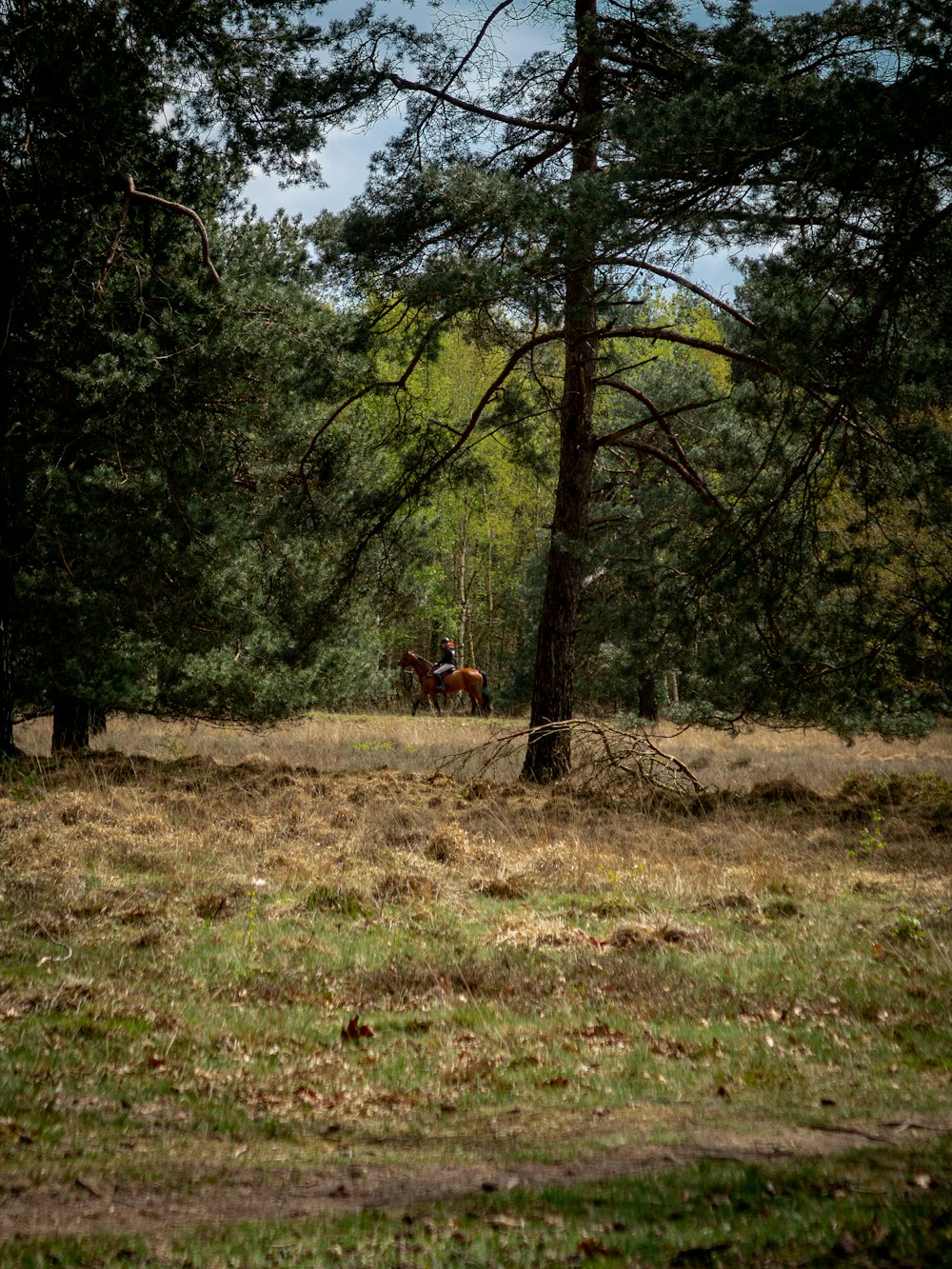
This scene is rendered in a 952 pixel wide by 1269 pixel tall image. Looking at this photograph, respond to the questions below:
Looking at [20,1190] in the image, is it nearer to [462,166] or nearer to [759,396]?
[759,396]

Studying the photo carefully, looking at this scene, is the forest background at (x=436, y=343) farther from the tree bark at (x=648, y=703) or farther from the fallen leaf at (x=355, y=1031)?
the tree bark at (x=648, y=703)

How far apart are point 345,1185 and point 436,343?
1160 centimetres

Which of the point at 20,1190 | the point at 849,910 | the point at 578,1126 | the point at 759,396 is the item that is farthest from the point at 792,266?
the point at 20,1190

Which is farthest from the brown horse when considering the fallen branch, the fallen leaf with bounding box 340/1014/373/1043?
the fallen leaf with bounding box 340/1014/373/1043

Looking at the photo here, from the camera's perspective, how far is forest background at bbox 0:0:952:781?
838 cm

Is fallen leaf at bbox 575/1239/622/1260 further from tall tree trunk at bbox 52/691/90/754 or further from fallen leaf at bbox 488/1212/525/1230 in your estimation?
tall tree trunk at bbox 52/691/90/754

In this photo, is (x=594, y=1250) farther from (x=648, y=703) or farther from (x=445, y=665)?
(x=445, y=665)

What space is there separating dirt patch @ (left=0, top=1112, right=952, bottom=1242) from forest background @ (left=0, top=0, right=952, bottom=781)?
19.8 ft

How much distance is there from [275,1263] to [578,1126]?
1.52 m

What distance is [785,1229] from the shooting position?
297 centimetres

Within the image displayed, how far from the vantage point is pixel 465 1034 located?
17.7 ft

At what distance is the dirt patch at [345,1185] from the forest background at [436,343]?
6.03 meters

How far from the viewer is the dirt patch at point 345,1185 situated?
322 cm

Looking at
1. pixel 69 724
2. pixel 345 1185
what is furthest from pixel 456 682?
pixel 345 1185
